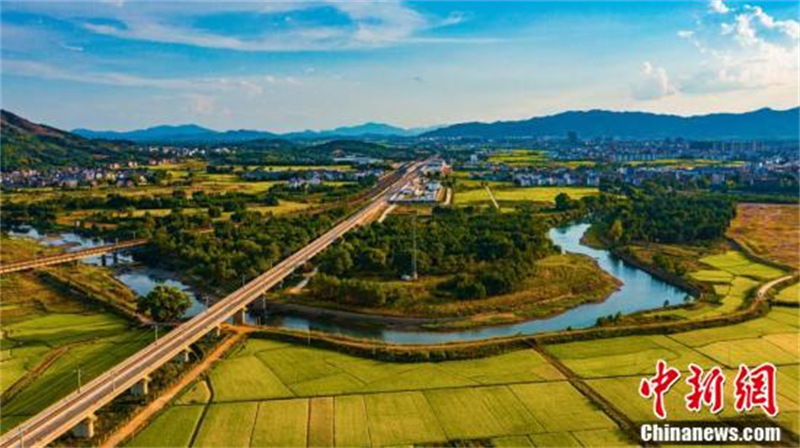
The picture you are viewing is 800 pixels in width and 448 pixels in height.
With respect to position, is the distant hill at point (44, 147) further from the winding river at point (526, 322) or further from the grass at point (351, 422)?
the grass at point (351, 422)

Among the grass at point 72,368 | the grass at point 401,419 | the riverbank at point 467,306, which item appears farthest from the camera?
the riverbank at point 467,306

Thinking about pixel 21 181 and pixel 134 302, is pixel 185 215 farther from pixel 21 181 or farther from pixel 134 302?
pixel 21 181

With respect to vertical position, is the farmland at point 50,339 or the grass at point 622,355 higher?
the grass at point 622,355

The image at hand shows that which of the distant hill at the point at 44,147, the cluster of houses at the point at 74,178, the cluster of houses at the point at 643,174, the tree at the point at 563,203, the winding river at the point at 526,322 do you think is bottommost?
the winding river at the point at 526,322

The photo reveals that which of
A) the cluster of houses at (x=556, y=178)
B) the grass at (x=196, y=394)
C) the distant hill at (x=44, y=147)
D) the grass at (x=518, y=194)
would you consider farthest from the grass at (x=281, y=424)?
the distant hill at (x=44, y=147)

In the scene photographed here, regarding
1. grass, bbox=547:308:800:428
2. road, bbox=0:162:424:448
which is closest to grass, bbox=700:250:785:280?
grass, bbox=547:308:800:428

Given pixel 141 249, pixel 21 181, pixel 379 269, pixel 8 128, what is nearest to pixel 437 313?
pixel 379 269

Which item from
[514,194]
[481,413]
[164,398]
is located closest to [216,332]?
[164,398]
